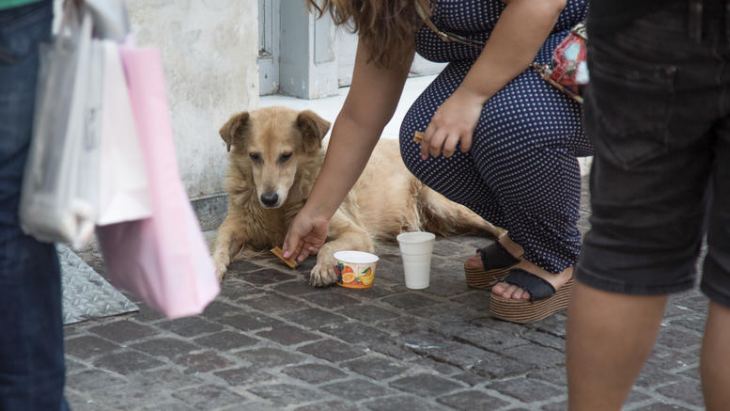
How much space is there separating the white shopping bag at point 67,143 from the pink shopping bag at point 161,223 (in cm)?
8

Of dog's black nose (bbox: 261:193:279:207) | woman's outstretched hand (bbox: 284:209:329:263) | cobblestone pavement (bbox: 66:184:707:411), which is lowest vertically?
cobblestone pavement (bbox: 66:184:707:411)

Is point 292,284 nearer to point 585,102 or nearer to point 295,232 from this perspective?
point 295,232

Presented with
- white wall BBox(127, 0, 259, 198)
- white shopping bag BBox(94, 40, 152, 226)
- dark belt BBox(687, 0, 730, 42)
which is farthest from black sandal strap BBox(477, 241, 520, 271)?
white shopping bag BBox(94, 40, 152, 226)

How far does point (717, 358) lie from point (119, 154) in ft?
3.69

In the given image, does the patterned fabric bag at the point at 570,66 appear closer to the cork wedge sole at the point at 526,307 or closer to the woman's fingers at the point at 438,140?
the woman's fingers at the point at 438,140

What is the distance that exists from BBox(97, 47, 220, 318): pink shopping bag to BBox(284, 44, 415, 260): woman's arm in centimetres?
182

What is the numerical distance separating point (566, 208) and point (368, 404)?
40.0 inches

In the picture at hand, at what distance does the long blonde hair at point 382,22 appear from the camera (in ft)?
11.6

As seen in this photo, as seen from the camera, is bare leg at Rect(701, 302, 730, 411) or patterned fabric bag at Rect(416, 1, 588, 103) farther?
patterned fabric bag at Rect(416, 1, 588, 103)

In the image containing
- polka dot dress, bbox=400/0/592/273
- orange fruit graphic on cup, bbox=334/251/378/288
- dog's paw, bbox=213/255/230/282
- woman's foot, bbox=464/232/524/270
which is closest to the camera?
polka dot dress, bbox=400/0/592/273

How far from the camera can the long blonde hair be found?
3.55 metres

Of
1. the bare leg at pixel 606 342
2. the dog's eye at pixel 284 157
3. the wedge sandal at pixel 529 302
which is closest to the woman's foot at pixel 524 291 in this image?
the wedge sandal at pixel 529 302

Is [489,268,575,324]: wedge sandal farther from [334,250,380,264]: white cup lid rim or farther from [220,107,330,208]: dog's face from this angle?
[220,107,330,208]: dog's face

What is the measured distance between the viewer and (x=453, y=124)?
3641 millimetres
